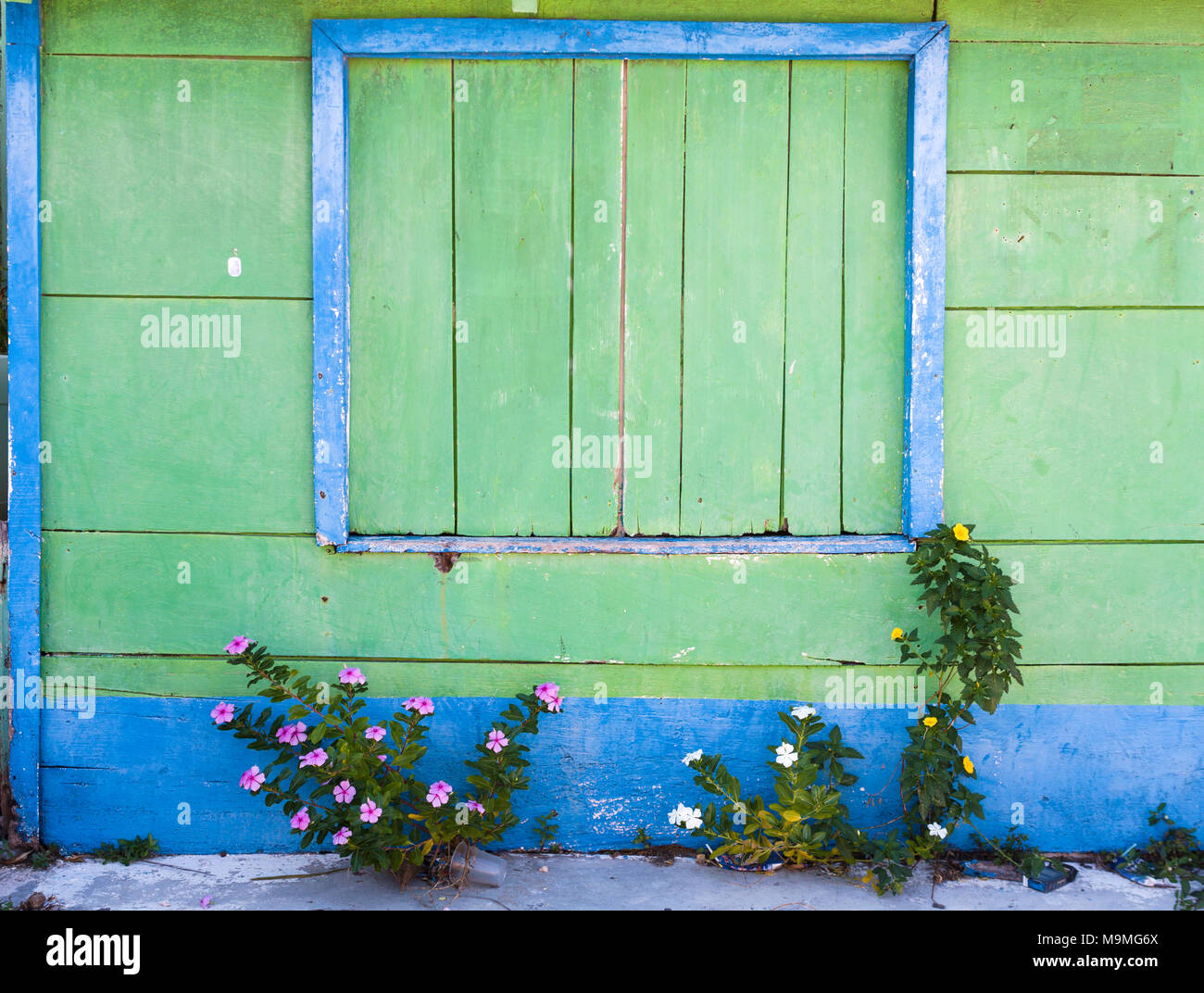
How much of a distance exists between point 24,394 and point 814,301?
2373 millimetres

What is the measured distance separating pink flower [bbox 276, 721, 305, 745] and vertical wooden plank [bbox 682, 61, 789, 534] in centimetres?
123

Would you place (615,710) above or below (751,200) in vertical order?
below

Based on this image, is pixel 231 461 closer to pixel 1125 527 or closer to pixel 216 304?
pixel 216 304

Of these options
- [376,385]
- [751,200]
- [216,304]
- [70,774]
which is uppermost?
[751,200]

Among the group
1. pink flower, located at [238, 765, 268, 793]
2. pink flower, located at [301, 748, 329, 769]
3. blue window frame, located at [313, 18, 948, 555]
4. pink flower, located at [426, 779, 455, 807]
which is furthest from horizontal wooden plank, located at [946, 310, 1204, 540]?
pink flower, located at [238, 765, 268, 793]

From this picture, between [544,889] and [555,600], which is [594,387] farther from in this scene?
[544,889]

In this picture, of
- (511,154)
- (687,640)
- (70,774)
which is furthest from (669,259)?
(70,774)

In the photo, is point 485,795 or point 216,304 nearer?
point 485,795

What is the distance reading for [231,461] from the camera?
2.74 m

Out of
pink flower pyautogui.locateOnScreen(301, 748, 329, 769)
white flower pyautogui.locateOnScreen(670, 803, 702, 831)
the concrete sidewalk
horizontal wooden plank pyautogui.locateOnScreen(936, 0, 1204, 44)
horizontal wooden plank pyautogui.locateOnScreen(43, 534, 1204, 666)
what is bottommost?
the concrete sidewalk

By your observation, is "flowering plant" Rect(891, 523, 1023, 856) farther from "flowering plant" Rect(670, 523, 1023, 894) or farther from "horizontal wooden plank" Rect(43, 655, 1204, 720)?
"horizontal wooden plank" Rect(43, 655, 1204, 720)

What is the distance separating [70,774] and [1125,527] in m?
3.28

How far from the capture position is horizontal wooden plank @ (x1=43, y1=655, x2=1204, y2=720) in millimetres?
2748

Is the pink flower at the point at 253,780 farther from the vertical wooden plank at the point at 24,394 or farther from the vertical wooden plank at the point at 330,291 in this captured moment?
the vertical wooden plank at the point at 24,394
